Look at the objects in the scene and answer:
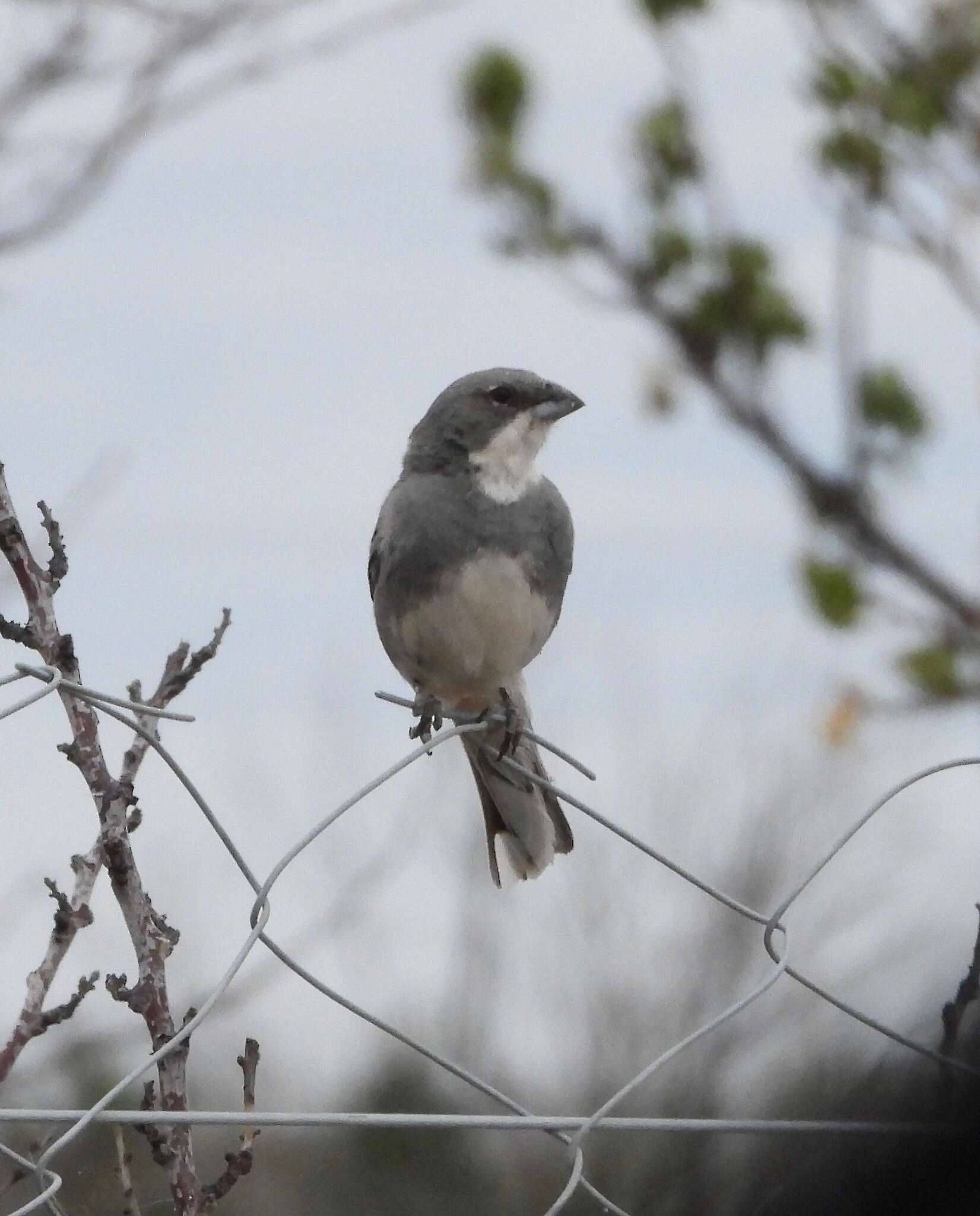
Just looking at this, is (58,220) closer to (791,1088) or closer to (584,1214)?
(791,1088)

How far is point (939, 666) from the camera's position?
23.6 feet

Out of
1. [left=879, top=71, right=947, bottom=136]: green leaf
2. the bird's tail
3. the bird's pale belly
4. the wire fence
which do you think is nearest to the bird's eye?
the bird's pale belly

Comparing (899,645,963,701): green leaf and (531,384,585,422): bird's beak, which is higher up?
(899,645,963,701): green leaf

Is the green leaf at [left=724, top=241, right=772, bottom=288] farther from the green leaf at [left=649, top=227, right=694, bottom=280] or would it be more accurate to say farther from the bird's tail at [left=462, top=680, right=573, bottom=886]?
the bird's tail at [left=462, top=680, right=573, bottom=886]

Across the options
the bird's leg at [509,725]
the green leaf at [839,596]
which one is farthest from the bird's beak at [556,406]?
the green leaf at [839,596]

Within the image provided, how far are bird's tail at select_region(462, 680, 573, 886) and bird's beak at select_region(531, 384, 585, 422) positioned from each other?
34.5 inches

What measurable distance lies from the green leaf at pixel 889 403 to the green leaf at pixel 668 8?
1.66 meters

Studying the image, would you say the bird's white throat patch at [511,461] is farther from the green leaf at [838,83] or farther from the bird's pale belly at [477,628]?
the green leaf at [838,83]

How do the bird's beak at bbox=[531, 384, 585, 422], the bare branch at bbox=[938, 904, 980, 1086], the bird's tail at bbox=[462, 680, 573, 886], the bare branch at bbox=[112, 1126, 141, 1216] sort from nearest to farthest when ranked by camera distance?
the bare branch at bbox=[938, 904, 980, 1086] < the bare branch at bbox=[112, 1126, 141, 1216] < the bird's tail at bbox=[462, 680, 573, 886] < the bird's beak at bbox=[531, 384, 585, 422]

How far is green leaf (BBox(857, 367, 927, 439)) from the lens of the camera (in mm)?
7383

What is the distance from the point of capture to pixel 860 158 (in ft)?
23.6

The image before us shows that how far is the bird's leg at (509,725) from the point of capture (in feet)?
13.0

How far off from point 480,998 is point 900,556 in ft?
34.7

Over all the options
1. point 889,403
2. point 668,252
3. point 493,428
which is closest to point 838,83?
point 668,252
